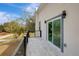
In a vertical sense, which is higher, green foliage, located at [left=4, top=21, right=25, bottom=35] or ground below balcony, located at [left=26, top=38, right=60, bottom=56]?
green foliage, located at [left=4, top=21, right=25, bottom=35]

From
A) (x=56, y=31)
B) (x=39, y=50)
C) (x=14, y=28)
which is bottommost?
(x=39, y=50)

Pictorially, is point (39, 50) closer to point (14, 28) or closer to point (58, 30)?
point (58, 30)

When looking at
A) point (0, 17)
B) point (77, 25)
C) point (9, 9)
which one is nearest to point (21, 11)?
point (9, 9)

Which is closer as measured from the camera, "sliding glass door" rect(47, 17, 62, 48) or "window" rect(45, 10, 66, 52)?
"window" rect(45, 10, 66, 52)

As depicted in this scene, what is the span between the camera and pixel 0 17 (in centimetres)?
484

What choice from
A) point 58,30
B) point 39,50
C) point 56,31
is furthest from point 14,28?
point 56,31

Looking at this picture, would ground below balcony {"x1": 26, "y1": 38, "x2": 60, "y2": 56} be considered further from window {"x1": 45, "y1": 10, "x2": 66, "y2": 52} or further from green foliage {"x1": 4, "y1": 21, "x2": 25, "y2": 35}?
green foliage {"x1": 4, "y1": 21, "x2": 25, "y2": 35}

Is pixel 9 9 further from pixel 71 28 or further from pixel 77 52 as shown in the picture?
pixel 77 52

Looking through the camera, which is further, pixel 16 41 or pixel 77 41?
pixel 16 41

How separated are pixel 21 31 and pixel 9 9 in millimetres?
1020

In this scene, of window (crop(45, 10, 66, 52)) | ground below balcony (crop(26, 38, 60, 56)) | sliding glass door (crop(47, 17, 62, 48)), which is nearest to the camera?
window (crop(45, 10, 66, 52))

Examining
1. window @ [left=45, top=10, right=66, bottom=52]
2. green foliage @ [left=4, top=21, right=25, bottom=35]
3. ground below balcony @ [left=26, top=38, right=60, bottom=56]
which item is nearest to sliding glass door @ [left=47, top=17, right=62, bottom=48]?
window @ [left=45, top=10, right=66, bottom=52]

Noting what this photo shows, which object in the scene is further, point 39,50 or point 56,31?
point 56,31

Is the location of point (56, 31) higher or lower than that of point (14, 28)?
lower
